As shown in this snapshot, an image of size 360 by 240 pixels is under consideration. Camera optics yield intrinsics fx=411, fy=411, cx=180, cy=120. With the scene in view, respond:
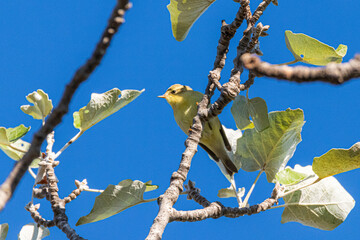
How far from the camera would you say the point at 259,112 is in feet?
6.68

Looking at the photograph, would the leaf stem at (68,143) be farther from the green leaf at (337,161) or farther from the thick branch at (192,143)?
the green leaf at (337,161)

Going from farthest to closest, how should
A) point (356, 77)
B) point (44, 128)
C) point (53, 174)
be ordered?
1. point (53, 174)
2. point (44, 128)
3. point (356, 77)

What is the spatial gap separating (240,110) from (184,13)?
0.62 metres

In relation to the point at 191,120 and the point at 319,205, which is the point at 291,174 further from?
the point at 191,120

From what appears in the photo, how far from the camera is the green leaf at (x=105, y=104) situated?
6.66 feet

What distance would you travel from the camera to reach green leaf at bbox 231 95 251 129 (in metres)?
2.07

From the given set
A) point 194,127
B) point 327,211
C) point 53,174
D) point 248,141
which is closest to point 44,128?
point 194,127

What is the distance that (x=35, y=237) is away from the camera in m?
2.13

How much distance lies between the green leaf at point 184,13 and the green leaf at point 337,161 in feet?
3.26

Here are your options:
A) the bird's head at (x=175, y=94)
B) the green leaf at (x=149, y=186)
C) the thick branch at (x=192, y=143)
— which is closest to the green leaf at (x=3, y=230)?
the green leaf at (x=149, y=186)

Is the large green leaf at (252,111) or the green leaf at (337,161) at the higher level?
the large green leaf at (252,111)

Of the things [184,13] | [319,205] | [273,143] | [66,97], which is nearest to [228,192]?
[273,143]

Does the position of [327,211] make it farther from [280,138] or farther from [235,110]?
[235,110]

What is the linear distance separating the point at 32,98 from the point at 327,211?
1652mm
